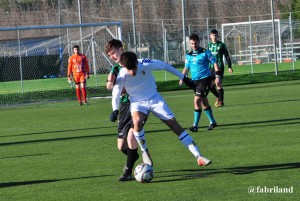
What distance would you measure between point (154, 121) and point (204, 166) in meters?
8.78

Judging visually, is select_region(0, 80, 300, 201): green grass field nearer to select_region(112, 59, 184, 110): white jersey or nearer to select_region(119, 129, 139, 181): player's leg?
select_region(119, 129, 139, 181): player's leg

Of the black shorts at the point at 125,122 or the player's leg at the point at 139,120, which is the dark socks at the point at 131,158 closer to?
the player's leg at the point at 139,120

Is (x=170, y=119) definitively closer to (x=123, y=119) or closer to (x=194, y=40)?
(x=123, y=119)

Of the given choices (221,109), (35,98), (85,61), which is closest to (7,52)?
(35,98)

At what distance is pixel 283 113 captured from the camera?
733 inches

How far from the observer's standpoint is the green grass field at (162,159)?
9320 millimetres

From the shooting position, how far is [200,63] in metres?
16.3

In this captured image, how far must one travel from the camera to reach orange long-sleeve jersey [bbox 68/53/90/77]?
1064 inches

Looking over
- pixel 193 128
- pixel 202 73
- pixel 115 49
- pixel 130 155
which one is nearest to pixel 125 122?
pixel 130 155

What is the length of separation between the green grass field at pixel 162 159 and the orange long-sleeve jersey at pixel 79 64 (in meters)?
5.57

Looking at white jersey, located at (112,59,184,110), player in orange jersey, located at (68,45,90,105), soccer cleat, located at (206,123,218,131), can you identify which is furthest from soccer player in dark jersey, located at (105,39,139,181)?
player in orange jersey, located at (68,45,90,105)

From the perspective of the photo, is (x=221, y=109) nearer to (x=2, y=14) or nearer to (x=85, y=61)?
(x=85, y=61)

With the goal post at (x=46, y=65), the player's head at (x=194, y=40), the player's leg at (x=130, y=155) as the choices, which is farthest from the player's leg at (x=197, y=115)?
the goal post at (x=46, y=65)

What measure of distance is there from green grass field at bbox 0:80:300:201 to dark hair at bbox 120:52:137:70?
1.52 m
